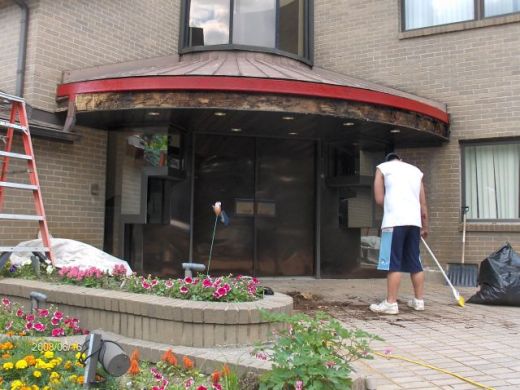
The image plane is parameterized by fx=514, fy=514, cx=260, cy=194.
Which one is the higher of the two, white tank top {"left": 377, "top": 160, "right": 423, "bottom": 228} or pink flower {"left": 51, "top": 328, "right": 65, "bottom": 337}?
white tank top {"left": 377, "top": 160, "right": 423, "bottom": 228}

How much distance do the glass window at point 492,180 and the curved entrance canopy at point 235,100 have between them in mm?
1417

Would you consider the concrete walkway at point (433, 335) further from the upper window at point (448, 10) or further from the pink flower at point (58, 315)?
the upper window at point (448, 10)

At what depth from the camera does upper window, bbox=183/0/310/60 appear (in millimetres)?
8773

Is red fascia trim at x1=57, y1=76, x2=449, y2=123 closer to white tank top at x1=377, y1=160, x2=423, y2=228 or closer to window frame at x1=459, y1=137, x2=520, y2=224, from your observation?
white tank top at x1=377, y1=160, x2=423, y2=228

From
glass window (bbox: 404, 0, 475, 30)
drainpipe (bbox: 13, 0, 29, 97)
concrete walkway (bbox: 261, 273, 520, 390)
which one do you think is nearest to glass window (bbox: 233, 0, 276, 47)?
glass window (bbox: 404, 0, 475, 30)

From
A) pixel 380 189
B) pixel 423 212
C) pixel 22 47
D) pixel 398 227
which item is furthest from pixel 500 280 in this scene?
pixel 22 47

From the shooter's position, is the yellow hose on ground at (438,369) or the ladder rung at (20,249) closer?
the yellow hose on ground at (438,369)

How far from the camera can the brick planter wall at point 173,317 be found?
3.53 metres

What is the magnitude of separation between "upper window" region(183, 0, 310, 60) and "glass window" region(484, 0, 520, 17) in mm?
3372

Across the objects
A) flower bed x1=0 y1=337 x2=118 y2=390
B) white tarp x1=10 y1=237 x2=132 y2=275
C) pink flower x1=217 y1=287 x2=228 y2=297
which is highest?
white tarp x1=10 y1=237 x2=132 y2=275

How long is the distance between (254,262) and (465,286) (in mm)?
3521

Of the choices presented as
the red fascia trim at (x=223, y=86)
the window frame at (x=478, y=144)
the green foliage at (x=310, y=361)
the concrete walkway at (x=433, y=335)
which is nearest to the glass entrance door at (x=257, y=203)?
the concrete walkway at (x=433, y=335)

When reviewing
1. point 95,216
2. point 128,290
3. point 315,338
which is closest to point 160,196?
point 95,216

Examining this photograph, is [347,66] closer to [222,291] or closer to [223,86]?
[223,86]
